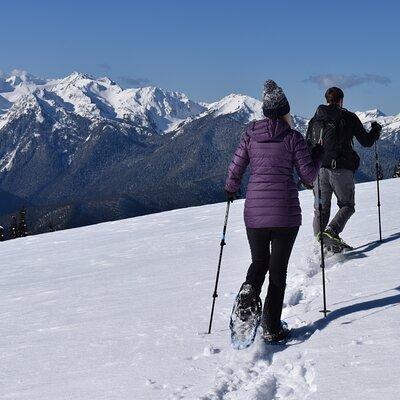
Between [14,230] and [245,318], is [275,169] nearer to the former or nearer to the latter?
[245,318]

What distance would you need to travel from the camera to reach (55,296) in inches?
415

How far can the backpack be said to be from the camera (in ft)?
30.3

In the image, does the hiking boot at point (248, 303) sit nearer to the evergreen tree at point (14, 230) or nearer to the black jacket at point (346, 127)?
the black jacket at point (346, 127)

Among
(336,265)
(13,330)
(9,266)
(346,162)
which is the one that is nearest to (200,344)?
(13,330)

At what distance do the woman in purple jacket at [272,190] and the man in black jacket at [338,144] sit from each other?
8.93ft

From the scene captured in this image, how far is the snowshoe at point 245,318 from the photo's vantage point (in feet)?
20.7

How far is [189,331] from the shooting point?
7.15m

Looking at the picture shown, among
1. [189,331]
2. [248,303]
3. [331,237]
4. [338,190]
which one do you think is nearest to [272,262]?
[248,303]

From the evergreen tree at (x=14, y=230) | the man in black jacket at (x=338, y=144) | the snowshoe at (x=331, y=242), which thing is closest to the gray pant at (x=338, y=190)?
the man in black jacket at (x=338, y=144)

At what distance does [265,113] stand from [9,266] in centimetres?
1120

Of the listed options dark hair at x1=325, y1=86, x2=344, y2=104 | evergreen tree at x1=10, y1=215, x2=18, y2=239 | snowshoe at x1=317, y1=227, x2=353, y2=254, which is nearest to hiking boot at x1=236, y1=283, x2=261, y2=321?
snowshoe at x1=317, y1=227, x2=353, y2=254

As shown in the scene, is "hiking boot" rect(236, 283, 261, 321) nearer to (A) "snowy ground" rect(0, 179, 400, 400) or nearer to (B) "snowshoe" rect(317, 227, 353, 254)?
(A) "snowy ground" rect(0, 179, 400, 400)

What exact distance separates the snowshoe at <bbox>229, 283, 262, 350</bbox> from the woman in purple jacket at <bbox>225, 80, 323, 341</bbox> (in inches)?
0.4

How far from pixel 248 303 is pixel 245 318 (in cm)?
17
